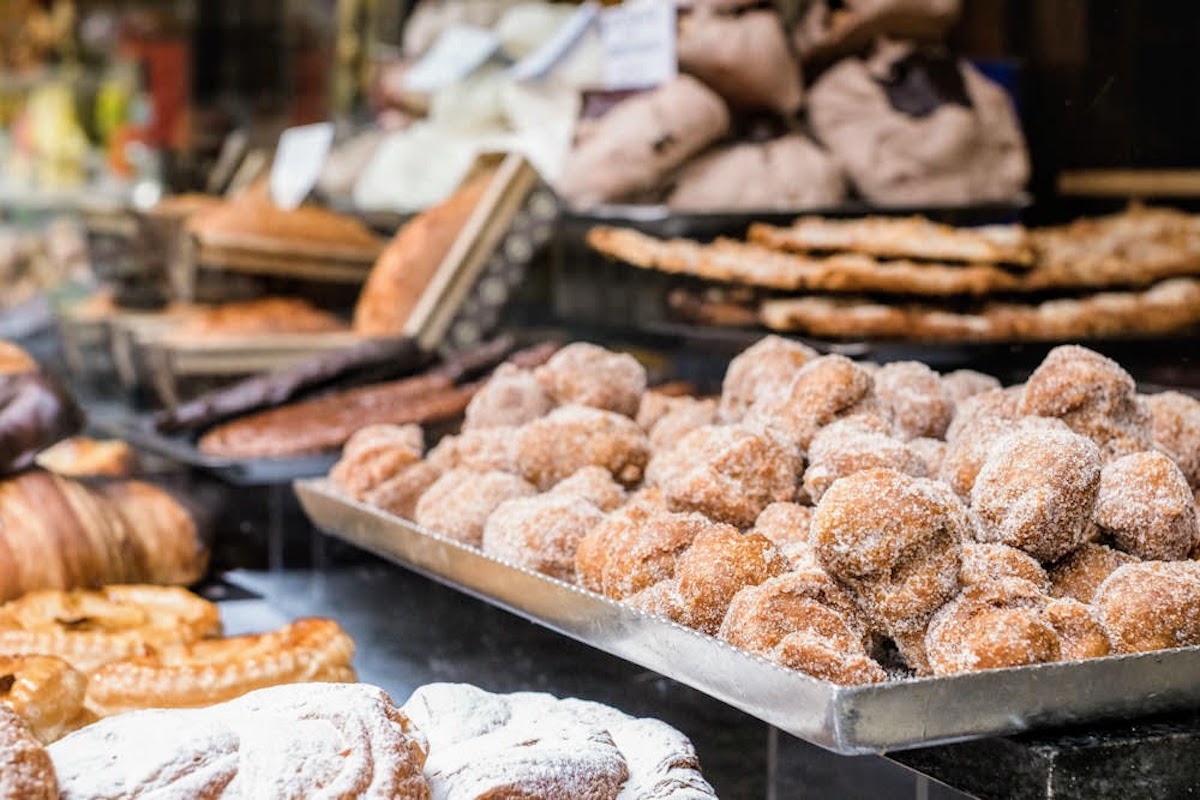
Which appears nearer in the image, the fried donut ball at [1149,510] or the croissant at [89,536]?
the fried donut ball at [1149,510]

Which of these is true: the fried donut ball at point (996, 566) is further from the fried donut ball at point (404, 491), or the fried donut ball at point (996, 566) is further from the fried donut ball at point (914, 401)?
the fried donut ball at point (404, 491)

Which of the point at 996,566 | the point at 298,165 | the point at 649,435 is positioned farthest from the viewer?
the point at 298,165

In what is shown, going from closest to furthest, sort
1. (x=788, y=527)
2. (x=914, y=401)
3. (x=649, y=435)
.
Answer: (x=788, y=527) < (x=914, y=401) < (x=649, y=435)

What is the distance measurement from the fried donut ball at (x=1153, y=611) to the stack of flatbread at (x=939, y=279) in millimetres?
1265

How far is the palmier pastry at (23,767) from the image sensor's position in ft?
4.58

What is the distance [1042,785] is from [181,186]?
5.76 metres

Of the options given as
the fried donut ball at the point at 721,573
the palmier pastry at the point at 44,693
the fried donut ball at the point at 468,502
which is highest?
the fried donut ball at the point at 721,573

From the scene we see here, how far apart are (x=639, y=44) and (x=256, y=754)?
2922 millimetres

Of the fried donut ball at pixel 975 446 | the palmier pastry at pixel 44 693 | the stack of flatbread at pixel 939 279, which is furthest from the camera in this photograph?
the stack of flatbread at pixel 939 279

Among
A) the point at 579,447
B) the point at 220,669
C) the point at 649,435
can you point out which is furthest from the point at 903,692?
the point at 220,669

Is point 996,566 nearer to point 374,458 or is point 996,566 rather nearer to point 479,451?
point 479,451

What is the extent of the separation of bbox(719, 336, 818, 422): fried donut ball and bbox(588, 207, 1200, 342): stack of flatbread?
530 mm

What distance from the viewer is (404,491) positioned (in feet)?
8.47

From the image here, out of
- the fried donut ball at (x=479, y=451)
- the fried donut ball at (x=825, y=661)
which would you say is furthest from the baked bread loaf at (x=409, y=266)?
the fried donut ball at (x=825, y=661)
